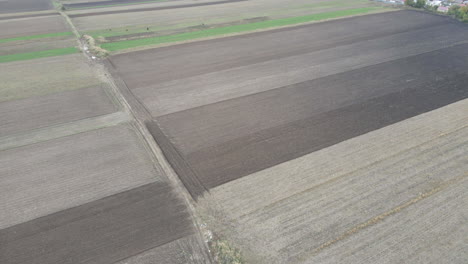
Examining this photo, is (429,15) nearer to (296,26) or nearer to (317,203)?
(296,26)

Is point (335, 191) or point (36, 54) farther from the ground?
point (335, 191)

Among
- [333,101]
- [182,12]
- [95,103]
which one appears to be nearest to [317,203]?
[333,101]

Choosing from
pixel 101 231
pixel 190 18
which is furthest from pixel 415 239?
pixel 190 18

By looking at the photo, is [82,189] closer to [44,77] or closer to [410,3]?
[44,77]

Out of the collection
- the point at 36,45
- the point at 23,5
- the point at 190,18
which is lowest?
the point at 23,5

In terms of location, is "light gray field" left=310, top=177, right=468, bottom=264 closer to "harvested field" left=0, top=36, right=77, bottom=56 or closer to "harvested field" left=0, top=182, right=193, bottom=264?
"harvested field" left=0, top=182, right=193, bottom=264

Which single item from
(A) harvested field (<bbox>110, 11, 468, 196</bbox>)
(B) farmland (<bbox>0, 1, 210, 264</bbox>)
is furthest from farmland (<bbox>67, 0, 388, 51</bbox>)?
(B) farmland (<bbox>0, 1, 210, 264</bbox>)

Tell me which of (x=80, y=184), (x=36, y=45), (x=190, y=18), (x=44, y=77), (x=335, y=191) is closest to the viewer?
(x=335, y=191)
